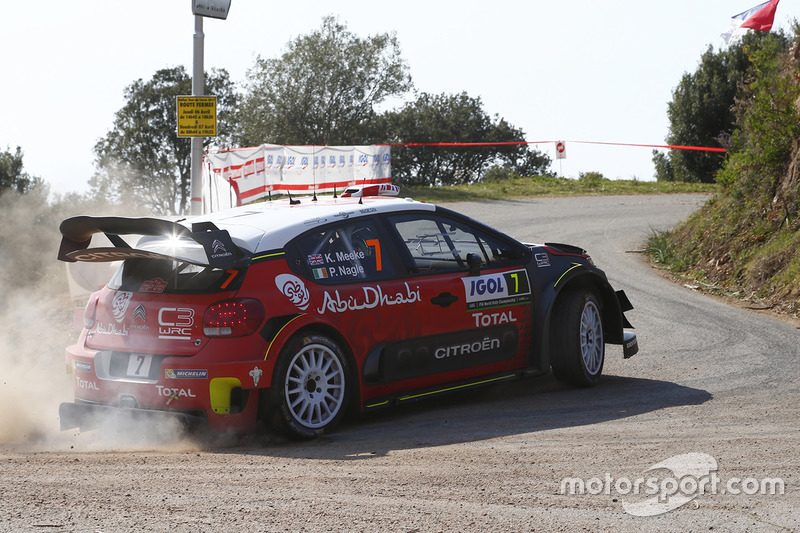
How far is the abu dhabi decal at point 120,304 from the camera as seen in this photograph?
618 cm

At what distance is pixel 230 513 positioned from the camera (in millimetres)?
4145

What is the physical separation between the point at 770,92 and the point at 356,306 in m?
Answer: 11.8

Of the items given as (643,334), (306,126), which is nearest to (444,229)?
(643,334)

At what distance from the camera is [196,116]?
11.8m

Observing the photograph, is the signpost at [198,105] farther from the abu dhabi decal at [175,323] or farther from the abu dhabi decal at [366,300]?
the abu dhabi decal at [175,323]

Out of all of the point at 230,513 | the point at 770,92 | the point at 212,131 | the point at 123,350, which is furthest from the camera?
the point at 770,92

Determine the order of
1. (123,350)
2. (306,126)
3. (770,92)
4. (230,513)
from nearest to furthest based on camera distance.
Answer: (230,513) < (123,350) < (770,92) < (306,126)

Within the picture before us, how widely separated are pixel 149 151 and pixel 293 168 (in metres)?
39.2

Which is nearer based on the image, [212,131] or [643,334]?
[643,334]

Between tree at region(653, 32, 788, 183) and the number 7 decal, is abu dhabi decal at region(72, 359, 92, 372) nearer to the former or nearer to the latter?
the number 7 decal

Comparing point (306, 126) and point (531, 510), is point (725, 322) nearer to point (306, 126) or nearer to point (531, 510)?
point (531, 510)

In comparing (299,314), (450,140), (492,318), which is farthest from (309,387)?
(450,140)

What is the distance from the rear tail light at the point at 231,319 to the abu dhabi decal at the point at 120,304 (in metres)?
0.70

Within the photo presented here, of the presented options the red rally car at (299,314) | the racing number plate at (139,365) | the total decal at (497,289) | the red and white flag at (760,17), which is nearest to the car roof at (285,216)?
the red rally car at (299,314)
